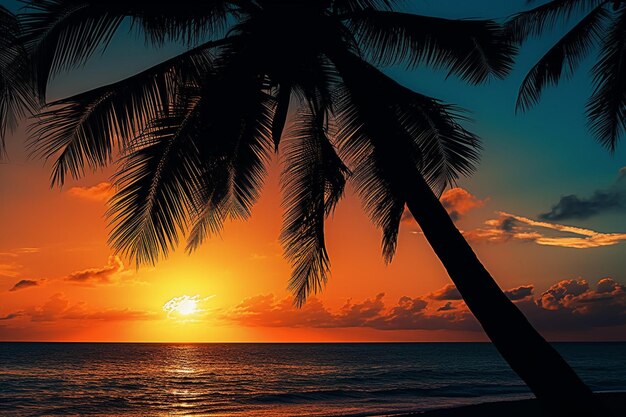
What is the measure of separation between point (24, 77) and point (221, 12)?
2.38 m

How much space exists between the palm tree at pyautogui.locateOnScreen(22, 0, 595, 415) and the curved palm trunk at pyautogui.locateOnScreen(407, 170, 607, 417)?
11 mm

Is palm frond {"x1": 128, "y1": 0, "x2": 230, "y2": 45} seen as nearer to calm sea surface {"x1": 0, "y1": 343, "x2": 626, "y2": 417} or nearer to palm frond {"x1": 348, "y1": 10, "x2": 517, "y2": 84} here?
palm frond {"x1": 348, "y1": 10, "x2": 517, "y2": 84}

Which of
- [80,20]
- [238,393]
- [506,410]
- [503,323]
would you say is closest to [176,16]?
[80,20]

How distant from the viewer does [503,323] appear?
560cm

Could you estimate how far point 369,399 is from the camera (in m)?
27.8

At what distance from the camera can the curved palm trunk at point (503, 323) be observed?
5324 mm

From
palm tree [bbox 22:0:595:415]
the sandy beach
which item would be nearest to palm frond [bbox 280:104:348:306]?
palm tree [bbox 22:0:595:415]

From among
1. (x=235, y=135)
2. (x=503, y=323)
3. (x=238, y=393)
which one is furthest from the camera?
(x=238, y=393)

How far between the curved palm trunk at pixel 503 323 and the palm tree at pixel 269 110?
1 cm

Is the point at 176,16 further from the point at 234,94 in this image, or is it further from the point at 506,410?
the point at 506,410

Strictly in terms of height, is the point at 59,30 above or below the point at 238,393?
above

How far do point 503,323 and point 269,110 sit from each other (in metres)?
4.03

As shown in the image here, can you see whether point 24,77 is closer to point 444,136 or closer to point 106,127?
point 106,127

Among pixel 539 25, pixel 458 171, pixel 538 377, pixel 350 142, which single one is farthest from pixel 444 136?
pixel 539 25
